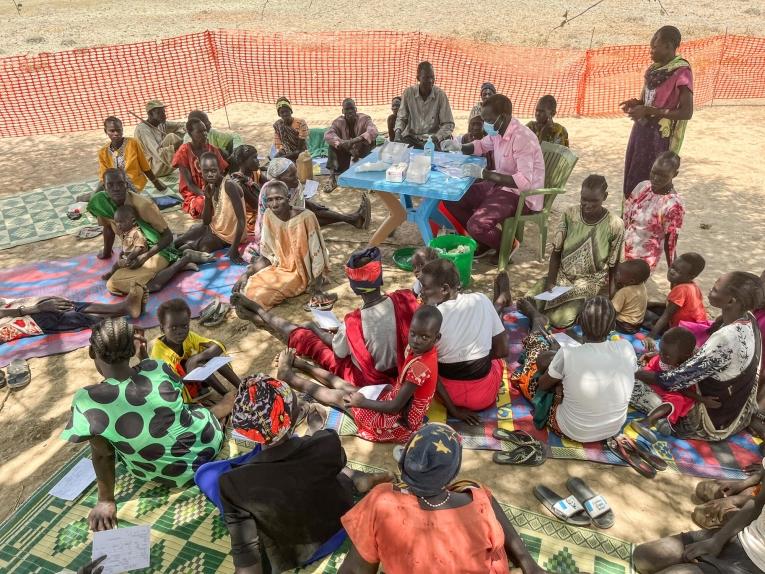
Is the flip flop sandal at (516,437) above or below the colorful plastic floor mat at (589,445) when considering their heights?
above

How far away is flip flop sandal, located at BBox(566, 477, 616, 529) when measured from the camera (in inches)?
135

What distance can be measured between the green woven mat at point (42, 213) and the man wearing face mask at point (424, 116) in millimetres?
3845

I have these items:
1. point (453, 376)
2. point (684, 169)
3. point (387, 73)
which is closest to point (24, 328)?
point (453, 376)

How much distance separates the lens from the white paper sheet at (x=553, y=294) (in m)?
5.02

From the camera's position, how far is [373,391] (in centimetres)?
390

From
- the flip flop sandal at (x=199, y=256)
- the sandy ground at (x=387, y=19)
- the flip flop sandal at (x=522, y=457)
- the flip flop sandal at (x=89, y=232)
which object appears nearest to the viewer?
the flip flop sandal at (x=522, y=457)

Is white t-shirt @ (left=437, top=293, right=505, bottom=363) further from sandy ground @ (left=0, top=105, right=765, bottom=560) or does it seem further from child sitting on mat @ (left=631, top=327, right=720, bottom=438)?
child sitting on mat @ (left=631, top=327, right=720, bottom=438)

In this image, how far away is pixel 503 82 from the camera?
13328 mm

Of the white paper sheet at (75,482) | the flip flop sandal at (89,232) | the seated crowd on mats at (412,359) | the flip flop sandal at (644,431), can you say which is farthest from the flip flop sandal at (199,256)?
the flip flop sandal at (644,431)

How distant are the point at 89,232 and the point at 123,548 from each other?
5.45m

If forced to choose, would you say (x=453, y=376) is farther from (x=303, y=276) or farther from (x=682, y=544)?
(x=303, y=276)

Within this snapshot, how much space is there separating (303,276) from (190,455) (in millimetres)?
2727

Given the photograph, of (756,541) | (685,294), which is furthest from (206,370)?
(685,294)

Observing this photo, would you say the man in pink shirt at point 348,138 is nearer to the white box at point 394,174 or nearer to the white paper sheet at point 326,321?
the white box at point 394,174
